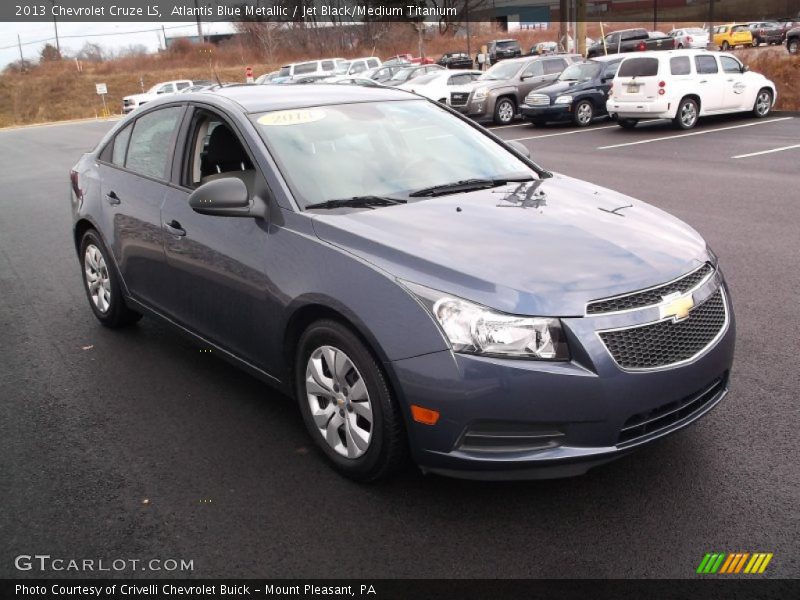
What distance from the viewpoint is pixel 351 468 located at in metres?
3.53

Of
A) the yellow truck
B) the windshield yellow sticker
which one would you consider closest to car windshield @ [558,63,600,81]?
the windshield yellow sticker

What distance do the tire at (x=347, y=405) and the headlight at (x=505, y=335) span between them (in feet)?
1.35

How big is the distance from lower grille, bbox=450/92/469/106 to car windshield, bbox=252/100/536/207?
62.4 ft

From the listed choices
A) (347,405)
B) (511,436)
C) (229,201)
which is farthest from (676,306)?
(229,201)

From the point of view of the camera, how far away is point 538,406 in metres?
2.98

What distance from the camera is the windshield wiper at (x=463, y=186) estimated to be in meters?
4.15

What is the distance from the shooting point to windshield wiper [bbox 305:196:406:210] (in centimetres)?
390

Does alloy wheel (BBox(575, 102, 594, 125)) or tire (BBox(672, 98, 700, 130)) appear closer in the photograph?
tire (BBox(672, 98, 700, 130))

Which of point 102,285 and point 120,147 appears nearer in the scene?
point 120,147

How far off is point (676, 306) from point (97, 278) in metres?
4.29

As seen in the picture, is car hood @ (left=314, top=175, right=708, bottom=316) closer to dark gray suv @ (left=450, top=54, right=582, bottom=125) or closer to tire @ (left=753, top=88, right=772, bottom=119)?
tire @ (left=753, top=88, right=772, bottom=119)

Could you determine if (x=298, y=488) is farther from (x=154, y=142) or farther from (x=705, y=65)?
(x=705, y=65)
